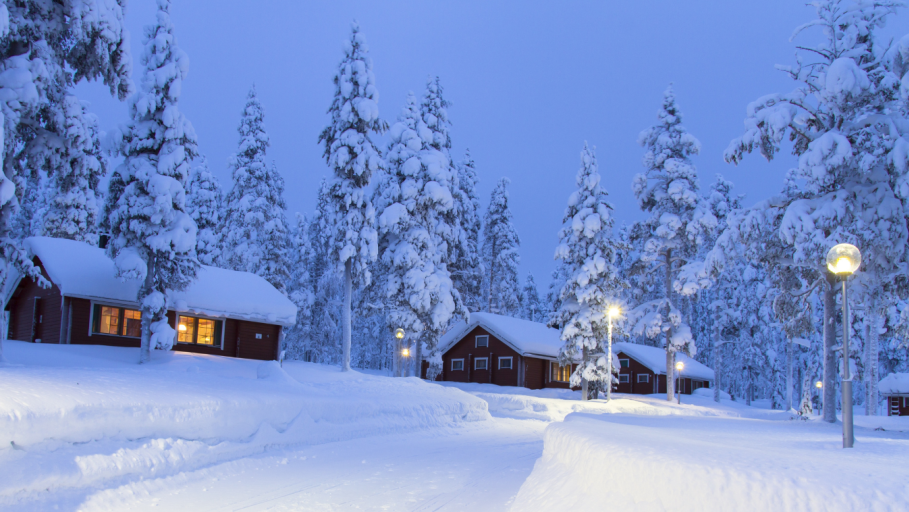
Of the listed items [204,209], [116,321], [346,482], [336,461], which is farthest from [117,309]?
[346,482]

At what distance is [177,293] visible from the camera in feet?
94.8

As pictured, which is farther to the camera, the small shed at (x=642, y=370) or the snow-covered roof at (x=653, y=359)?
the small shed at (x=642, y=370)

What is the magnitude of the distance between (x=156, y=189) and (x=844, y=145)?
76.5ft

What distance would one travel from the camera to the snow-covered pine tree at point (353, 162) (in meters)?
29.8

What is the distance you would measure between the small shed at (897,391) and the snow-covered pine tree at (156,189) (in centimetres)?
4799

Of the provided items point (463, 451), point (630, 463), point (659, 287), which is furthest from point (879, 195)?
point (659, 287)

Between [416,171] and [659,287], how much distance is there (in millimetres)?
36890

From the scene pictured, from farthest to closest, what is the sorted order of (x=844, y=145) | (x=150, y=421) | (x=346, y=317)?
(x=346, y=317) < (x=844, y=145) < (x=150, y=421)

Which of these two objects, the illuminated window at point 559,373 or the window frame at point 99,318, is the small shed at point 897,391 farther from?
the window frame at point 99,318

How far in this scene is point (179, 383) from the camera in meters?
14.4

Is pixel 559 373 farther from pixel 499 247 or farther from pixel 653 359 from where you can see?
pixel 499 247

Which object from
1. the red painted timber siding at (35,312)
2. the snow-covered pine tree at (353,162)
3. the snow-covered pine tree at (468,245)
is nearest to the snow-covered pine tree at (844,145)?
the snow-covered pine tree at (353,162)

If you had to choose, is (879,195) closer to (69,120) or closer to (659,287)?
(69,120)

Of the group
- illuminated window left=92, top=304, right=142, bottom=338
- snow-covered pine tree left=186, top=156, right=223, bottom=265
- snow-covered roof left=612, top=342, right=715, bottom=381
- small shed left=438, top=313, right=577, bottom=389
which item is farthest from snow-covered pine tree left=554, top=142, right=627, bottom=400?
snow-covered pine tree left=186, top=156, right=223, bottom=265
